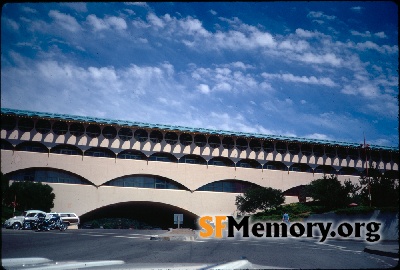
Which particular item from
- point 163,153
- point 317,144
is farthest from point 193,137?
point 317,144

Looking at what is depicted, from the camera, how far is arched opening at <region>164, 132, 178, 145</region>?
173 feet

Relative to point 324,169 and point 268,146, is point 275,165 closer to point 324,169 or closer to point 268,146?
point 268,146

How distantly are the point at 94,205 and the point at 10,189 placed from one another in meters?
12.8

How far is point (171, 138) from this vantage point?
174 feet

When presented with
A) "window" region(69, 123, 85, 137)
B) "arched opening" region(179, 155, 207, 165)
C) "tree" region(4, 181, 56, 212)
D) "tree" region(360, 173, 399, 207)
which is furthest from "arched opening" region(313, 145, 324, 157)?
"tree" region(4, 181, 56, 212)

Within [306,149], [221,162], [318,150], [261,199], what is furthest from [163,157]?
[318,150]

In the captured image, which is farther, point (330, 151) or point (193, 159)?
point (330, 151)

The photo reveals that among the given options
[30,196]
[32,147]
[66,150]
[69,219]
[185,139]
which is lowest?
[69,219]

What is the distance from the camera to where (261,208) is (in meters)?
46.8

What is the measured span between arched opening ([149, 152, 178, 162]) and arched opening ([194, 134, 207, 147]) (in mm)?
4429

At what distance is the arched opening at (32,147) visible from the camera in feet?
153

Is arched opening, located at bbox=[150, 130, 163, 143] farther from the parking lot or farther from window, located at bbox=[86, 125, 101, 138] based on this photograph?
the parking lot

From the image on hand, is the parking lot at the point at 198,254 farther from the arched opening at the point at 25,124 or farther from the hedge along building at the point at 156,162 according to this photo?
the arched opening at the point at 25,124

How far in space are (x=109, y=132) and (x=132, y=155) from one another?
509cm
